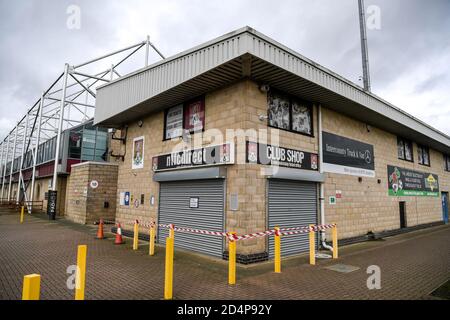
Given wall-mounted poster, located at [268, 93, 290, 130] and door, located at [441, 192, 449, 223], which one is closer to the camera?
wall-mounted poster, located at [268, 93, 290, 130]

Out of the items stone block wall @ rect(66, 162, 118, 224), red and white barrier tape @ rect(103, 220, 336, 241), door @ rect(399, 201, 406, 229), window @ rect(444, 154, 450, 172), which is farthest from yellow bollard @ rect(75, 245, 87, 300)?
window @ rect(444, 154, 450, 172)

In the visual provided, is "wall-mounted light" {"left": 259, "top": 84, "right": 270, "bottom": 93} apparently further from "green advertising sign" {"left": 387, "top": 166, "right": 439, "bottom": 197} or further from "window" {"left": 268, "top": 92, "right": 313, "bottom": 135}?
"green advertising sign" {"left": 387, "top": 166, "right": 439, "bottom": 197}

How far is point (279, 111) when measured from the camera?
9680mm

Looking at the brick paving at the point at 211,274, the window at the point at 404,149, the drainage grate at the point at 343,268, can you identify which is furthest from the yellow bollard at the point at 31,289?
the window at the point at 404,149

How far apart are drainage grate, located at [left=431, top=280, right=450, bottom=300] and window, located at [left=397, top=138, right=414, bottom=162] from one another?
1198 centimetres

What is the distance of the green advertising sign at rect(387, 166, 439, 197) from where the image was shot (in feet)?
50.5

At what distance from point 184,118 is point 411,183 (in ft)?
47.1

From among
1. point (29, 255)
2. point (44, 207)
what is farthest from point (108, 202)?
point (44, 207)

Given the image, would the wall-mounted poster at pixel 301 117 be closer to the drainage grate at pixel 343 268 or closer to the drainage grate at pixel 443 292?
the drainage grate at pixel 343 268

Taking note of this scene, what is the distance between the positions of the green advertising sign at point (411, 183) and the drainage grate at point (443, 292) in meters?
9.75

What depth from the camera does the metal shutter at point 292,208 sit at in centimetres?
894

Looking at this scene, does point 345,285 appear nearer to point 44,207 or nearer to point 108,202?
point 108,202

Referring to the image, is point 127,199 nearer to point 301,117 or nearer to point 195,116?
point 195,116
